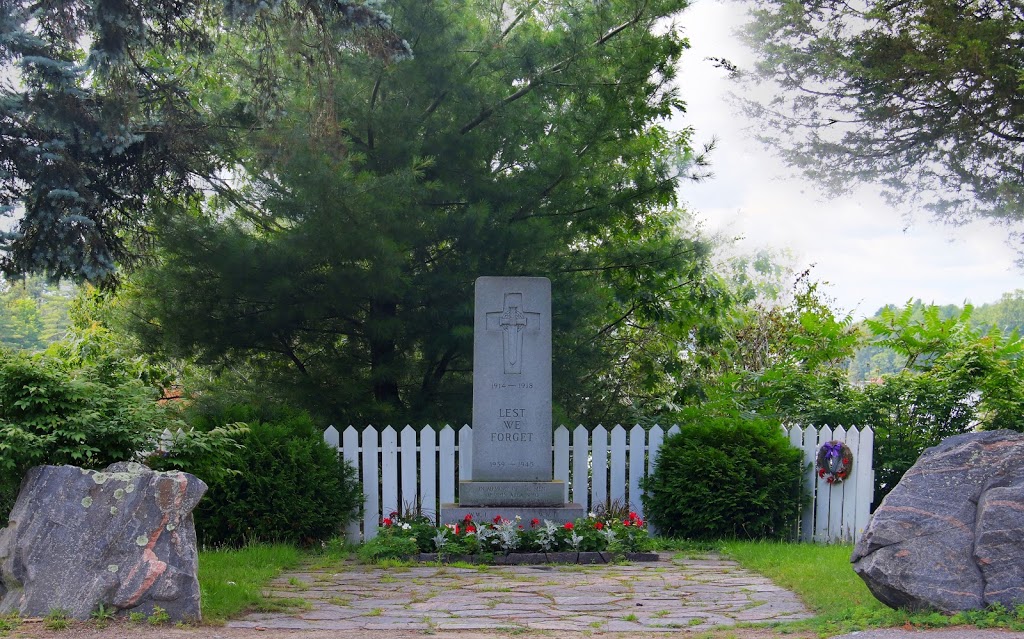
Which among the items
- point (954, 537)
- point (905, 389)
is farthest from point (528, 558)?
point (905, 389)

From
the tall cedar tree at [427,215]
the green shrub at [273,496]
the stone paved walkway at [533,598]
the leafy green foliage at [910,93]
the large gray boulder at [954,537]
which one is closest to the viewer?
the large gray boulder at [954,537]

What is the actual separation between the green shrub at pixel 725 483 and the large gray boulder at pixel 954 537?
3.48m

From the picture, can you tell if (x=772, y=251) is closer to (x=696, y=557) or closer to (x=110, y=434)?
(x=696, y=557)

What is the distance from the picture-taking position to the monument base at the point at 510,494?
927 cm

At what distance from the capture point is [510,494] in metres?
9.30

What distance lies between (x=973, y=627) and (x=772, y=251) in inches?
1673

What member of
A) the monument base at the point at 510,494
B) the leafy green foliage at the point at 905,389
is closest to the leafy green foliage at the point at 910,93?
the leafy green foliage at the point at 905,389

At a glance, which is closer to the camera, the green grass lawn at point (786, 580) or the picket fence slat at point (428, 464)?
the green grass lawn at point (786, 580)

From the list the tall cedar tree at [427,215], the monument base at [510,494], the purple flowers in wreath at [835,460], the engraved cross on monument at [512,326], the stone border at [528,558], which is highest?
the tall cedar tree at [427,215]

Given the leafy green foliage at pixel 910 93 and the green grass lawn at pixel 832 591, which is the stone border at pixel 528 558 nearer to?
the green grass lawn at pixel 832 591

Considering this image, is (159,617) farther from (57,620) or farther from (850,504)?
(850,504)

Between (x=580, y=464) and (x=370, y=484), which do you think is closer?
(x=370, y=484)

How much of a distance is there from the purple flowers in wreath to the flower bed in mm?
2235

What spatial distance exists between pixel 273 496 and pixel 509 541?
2.28 m
